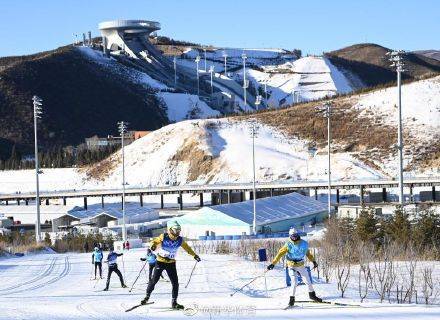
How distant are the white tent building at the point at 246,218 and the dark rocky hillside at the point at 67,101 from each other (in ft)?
267

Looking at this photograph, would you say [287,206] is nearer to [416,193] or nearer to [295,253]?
[416,193]

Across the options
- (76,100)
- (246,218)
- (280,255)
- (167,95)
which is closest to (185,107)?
(167,95)

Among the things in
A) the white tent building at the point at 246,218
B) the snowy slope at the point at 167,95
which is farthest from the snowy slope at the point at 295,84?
the white tent building at the point at 246,218

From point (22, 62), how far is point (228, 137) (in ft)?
243

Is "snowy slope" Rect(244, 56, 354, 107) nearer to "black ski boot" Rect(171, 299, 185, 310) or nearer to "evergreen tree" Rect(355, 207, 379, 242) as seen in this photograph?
"evergreen tree" Rect(355, 207, 379, 242)

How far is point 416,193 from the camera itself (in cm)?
8412

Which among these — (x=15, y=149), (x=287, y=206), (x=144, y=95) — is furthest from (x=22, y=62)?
(x=287, y=206)

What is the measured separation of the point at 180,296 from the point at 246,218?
3650 cm

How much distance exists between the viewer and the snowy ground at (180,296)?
1462 centimetres

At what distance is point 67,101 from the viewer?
15588 cm

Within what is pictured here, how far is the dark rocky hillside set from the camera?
144 metres

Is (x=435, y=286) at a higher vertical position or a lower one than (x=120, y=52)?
lower

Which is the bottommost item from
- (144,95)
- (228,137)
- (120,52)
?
(228,137)

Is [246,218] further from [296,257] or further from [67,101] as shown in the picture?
[67,101]
